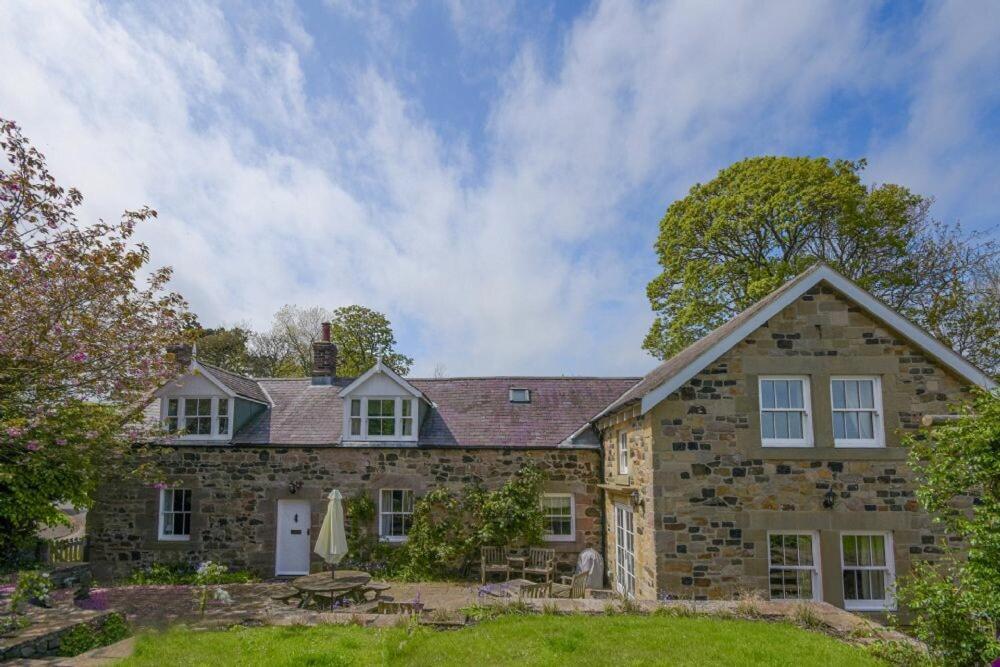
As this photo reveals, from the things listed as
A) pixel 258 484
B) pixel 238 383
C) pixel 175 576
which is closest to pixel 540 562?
pixel 258 484

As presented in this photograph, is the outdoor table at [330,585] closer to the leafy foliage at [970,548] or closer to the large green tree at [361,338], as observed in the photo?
the leafy foliage at [970,548]

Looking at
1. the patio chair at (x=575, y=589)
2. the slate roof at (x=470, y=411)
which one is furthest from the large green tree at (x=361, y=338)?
the patio chair at (x=575, y=589)

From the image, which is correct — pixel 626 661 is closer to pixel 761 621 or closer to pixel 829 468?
pixel 761 621

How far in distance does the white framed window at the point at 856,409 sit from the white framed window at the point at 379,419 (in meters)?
10.6

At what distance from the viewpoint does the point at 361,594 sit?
42.6 feet

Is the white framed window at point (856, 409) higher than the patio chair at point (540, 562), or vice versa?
the white framed window at point (856, 409)

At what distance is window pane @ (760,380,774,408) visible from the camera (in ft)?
40.4

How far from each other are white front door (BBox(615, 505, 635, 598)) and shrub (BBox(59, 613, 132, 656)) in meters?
9.62

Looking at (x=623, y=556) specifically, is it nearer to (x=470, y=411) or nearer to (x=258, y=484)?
(x=470, y=411)

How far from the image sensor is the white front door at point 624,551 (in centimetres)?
1338

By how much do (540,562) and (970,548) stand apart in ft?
35.3

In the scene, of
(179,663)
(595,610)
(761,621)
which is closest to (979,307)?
(761,621)

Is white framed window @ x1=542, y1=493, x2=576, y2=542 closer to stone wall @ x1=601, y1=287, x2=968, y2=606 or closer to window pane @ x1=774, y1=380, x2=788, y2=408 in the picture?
stone wall @ x1=601, y1=287, x2=968, y2=606

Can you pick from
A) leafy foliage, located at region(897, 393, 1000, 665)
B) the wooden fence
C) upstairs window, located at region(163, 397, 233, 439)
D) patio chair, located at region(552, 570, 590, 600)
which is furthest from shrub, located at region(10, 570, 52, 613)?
leafy foliage, located at region(897, 393, 1000, 665)
